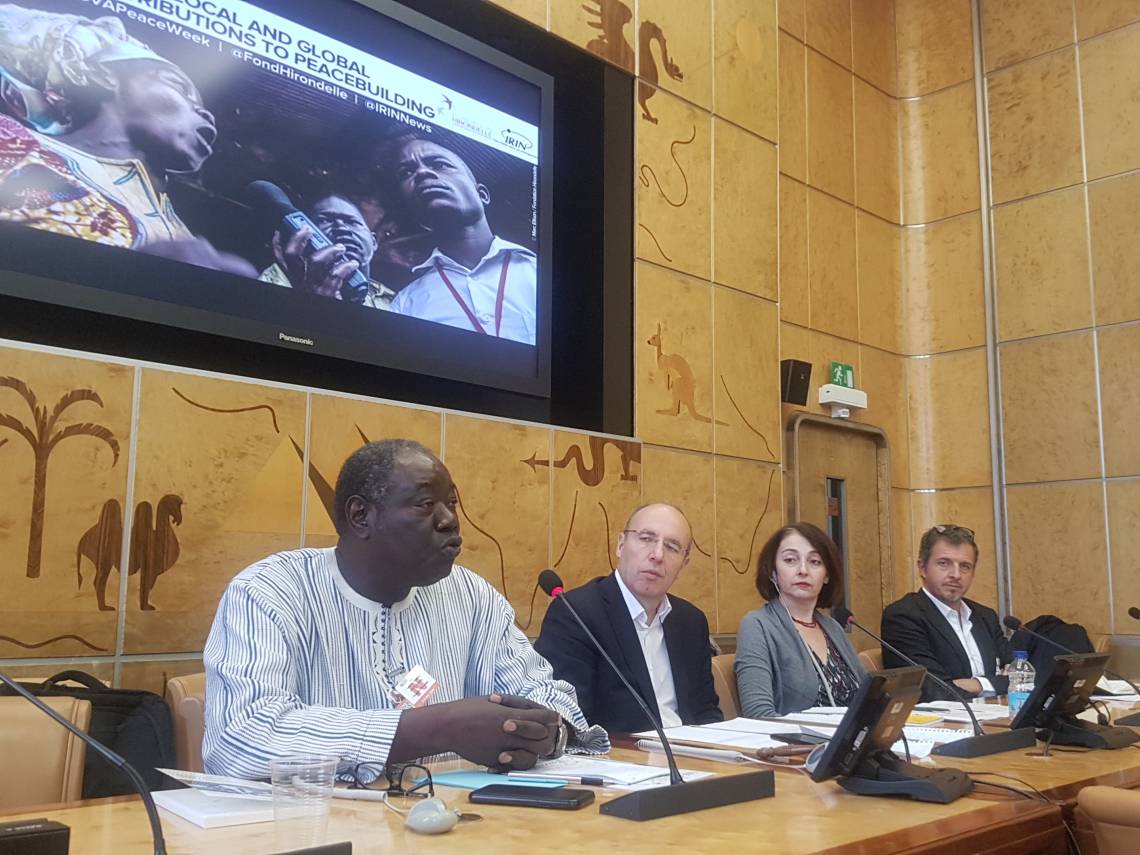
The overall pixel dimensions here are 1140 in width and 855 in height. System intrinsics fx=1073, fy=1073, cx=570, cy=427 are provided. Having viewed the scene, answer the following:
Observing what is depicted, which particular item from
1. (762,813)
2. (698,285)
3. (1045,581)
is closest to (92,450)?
(762,813)

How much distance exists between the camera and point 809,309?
6.12m

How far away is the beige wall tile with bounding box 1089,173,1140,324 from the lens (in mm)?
5836

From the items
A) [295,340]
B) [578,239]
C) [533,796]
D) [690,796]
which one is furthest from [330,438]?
[690,796]

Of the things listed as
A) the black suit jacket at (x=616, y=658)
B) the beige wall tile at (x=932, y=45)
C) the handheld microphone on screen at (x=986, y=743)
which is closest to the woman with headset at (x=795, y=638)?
the black suit jacket at (x=616, y=658)

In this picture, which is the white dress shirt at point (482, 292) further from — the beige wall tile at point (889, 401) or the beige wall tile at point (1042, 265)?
the beige wall tile at point (1042, 265)

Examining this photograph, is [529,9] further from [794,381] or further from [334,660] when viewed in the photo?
[334,660]

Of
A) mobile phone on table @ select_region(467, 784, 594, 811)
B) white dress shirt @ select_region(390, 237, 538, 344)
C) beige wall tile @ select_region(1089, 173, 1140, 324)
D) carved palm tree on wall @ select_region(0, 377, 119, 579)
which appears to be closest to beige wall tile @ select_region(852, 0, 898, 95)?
beige wall tile @ select_region(1089, 173, 1140, 324)

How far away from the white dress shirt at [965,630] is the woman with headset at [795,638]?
0.93 m

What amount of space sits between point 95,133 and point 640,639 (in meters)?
2.11

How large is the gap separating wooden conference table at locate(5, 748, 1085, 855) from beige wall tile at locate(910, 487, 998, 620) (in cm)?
477

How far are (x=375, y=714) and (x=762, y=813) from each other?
62 centimetres

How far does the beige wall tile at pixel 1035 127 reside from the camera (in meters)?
6.20

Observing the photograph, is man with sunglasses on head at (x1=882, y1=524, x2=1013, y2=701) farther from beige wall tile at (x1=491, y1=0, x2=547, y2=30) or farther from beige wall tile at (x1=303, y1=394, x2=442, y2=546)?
beige wall tile at (x1=491, y1=0, x2=547, y2=30)

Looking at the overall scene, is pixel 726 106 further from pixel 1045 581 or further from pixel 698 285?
pixel 1045 581
